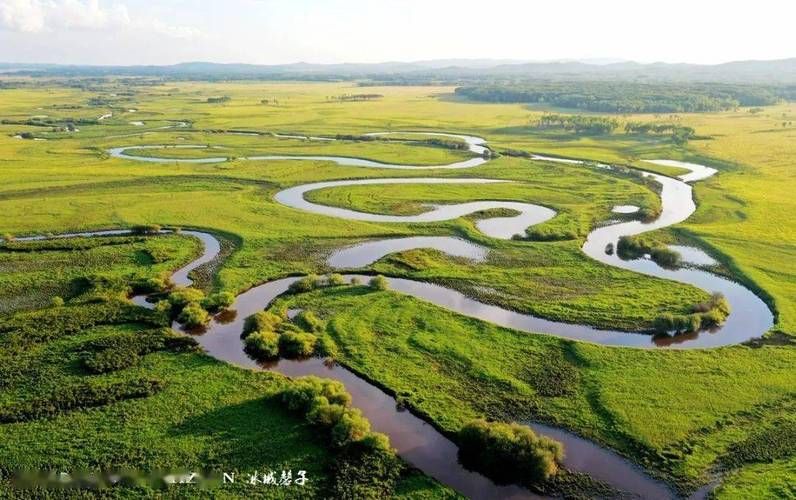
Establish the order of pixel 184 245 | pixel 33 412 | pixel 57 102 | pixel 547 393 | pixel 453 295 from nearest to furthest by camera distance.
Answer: pixel 33 412, pixel 547 393, pixel 453 295, pixel 184 245, pixel 57 102

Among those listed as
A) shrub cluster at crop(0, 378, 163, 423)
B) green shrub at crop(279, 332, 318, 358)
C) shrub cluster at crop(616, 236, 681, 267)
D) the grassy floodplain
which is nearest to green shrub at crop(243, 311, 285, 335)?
green shrub at crop(279, 332, 318, 358)

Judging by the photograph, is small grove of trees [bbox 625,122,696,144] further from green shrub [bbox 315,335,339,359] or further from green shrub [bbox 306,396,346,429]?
green shrub [bbox 306,396,346,429]

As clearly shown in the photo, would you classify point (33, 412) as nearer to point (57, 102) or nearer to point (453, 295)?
point (453, 295)

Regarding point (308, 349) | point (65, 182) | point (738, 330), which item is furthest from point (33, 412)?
point (65, 182)

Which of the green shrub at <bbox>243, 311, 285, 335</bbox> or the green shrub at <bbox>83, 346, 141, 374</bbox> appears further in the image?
the green shrub at <bbox>243, 311, 285, 335</bbox>

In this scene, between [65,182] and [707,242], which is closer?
[707,242]
